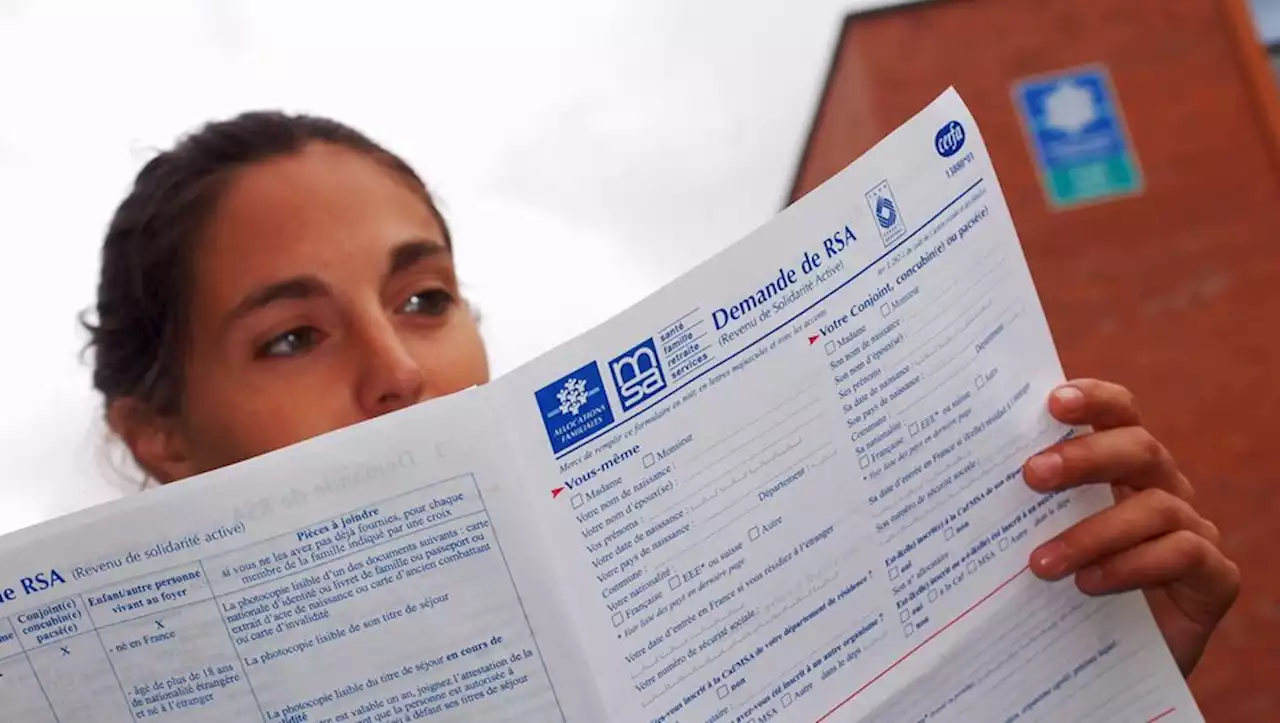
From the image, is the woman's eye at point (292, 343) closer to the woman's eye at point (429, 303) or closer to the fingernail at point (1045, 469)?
the woman's eye at point (429, 303)

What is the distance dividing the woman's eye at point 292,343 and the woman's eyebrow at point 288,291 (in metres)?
0.02

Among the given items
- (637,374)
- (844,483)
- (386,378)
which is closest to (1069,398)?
(844,483)

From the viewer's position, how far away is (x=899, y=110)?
2.53 metres

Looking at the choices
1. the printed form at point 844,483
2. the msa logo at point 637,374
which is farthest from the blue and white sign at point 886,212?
the msa logo at point 637,374

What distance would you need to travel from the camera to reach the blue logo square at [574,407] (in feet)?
1.27

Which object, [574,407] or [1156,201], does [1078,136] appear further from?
[574,407]

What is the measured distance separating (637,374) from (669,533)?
70mm

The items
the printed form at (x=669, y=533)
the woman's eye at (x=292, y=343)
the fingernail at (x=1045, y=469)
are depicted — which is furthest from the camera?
the woman's eye at (x=292, y=343)

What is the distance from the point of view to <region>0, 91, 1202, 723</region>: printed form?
0.38 m

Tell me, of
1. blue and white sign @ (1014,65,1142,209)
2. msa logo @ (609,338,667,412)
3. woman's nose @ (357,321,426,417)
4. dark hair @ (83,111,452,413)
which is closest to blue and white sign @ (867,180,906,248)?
msa logo @ (609,338,667,412)

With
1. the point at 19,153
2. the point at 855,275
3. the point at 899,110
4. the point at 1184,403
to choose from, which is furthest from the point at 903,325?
the point at 1184,403

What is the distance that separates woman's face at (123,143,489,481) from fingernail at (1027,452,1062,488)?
13.4 inches

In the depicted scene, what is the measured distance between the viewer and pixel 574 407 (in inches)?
15.5

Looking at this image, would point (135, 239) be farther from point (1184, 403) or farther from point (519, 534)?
point (1184, 403)
